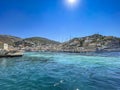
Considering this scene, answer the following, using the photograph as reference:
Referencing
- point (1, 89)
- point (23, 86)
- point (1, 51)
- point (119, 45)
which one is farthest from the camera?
point (119, 45)

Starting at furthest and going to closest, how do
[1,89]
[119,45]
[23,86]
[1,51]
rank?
1. [119,45]
2. [1,51]
3. [23,86]
4. [1,89]

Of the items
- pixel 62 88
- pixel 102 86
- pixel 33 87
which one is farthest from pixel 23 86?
pixel 102 86

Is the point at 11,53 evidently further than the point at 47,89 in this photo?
Yes

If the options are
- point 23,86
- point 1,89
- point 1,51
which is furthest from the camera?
point 1,51

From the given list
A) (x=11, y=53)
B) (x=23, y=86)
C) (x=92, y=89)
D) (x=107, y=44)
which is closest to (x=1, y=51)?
(x=11, y=53)

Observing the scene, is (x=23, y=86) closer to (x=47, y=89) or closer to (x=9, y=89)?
(x=9, y=89)

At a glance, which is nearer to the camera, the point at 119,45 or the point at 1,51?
the point at 1,51

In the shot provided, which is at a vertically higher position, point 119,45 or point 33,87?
point 119,45

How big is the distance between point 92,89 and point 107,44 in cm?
16797

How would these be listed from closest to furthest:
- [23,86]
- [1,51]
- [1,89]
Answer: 1. [1,89]
2. [23,86]
3. [1,51]

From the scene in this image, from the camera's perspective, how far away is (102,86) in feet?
45.3

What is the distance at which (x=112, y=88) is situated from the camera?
13266 mm

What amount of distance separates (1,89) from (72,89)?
6.17 m

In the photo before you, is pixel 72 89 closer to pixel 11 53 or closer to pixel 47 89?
pixel 47 89
